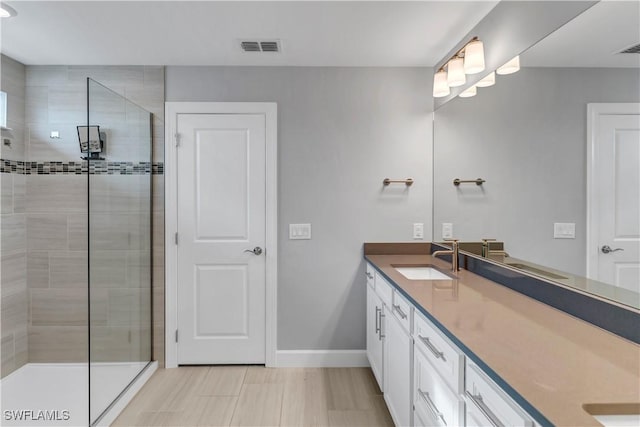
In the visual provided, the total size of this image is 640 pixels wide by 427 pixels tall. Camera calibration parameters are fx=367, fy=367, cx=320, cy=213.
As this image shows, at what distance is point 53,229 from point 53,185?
0.35 m

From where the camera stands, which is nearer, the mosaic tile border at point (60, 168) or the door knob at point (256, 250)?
the mosaic tile border at point (60, 168)

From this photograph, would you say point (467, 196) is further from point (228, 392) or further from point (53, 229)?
point (53, 229)

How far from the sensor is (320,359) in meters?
3.01

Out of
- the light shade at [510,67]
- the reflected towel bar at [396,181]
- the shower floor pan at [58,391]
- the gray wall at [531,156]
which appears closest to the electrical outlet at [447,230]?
the gray wall at [531,156]

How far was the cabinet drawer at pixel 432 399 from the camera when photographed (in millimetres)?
1255

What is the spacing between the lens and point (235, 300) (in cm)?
301

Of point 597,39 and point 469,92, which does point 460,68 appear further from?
point 597,39

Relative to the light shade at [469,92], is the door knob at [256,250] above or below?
below

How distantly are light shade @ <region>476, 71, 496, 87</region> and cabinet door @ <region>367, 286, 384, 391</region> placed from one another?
4.95 ft

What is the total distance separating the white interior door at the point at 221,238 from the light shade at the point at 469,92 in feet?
4.99

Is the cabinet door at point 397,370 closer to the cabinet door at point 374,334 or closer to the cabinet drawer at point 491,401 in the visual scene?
the cabinet door at point 374,334

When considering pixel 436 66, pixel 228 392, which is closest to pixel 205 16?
pixel 436 66

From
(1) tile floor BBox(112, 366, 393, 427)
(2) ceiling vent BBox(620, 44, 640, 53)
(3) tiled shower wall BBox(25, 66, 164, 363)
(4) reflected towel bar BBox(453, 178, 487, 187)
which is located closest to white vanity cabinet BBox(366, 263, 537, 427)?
(1) tile floor BBox(112, 366, 393, 427)

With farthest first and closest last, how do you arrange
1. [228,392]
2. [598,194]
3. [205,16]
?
[228,392] < [205,16] < [598,194]
